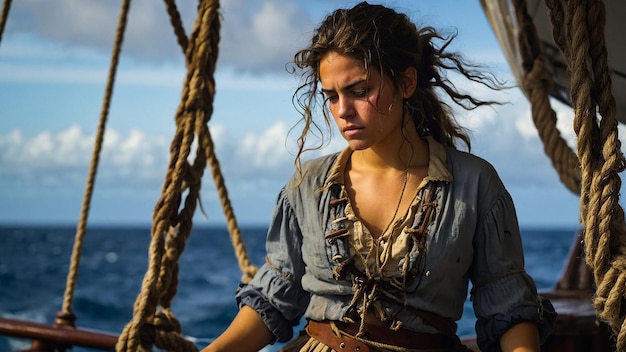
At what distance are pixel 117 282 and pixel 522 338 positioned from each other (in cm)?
2447

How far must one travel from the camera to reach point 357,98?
1.71 metres

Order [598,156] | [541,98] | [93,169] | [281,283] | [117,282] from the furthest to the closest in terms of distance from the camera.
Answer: [117,282] → [93,169] → [541,98] → [281,283] → [598,156]

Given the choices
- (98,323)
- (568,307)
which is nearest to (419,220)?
(568,307)

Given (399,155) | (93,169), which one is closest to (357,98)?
(399,155)

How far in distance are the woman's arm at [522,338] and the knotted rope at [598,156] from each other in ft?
0.41

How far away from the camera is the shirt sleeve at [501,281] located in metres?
1.70

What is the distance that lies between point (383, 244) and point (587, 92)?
451mm

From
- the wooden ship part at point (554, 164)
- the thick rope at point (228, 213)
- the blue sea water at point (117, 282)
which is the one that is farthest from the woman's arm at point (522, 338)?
the blue sea water at point (117, 282)

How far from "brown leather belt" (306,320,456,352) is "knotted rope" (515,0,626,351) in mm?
307

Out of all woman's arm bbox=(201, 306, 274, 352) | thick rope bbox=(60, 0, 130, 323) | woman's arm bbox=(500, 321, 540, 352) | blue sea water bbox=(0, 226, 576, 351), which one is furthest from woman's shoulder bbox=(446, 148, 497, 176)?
blue sea water bbox=(0, 226, 576, 351)

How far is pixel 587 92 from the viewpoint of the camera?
5.32 ft

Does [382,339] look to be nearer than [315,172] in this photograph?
Yes

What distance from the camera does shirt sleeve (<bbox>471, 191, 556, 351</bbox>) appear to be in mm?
1700

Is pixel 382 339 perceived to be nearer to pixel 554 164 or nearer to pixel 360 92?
pixel 360 92
